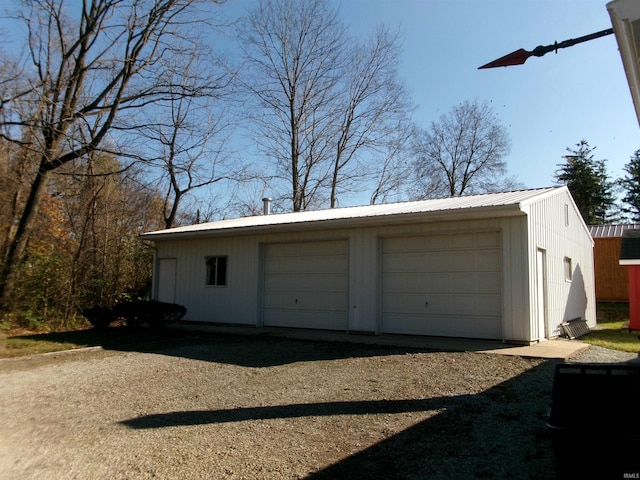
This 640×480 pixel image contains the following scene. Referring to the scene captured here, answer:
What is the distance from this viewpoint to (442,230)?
33.3 feet

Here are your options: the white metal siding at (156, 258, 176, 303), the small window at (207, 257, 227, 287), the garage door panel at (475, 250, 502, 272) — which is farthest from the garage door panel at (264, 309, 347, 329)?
the white metal siding at (156, 258, 176, 303)

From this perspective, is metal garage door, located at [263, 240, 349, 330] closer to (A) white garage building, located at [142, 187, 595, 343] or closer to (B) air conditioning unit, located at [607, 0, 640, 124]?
(A) white garage building, located at [142, 187, 595, 343]

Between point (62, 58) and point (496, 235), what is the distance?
1262 cm

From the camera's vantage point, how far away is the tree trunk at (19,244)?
13.3 m

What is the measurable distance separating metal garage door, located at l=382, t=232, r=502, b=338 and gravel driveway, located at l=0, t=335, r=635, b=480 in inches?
68.4

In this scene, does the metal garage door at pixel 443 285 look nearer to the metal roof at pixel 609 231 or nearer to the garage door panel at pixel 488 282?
the garage door panel at pixel 488 282

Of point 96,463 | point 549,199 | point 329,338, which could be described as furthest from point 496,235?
point 96,463

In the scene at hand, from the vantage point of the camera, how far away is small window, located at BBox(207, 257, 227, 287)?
45.7 ft

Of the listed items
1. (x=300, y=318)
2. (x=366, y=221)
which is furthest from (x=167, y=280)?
(x=366, y=221)

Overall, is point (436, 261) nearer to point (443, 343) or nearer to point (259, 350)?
point (443, 343)

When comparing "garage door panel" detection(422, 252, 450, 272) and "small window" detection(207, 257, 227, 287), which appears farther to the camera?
"small window" detection(207, 257, 227, 287)

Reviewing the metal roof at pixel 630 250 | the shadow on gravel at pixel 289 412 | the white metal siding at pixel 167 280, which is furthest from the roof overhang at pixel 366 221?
the metal roof at pixel 630 250

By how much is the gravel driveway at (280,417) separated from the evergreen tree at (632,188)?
36988mm

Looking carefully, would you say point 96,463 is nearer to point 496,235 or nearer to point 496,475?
point 496,475
